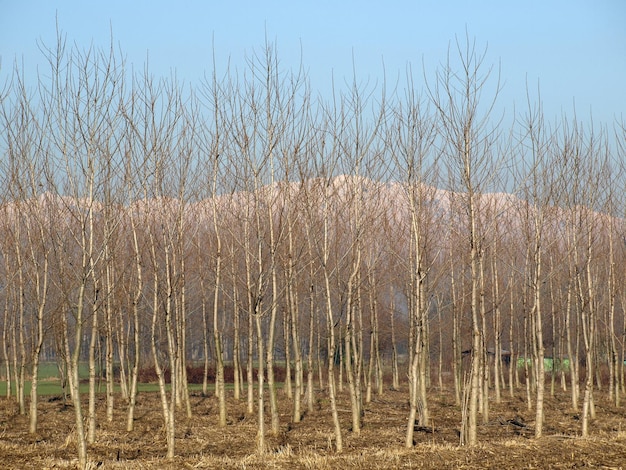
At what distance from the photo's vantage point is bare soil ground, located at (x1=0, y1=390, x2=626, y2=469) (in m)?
8.96

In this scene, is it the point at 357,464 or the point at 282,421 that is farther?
the point at 282,421

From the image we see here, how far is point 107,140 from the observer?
9.33m

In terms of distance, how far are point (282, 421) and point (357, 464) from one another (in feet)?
19.8

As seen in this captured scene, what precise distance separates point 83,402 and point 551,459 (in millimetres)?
12905

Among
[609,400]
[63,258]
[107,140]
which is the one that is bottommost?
[609,400]

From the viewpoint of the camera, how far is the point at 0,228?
1617cm

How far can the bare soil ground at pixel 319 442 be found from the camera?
896 centimetres

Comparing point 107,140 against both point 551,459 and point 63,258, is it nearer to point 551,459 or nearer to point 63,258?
point 63,258

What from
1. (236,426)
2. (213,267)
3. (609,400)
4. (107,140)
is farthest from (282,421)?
(609,400)

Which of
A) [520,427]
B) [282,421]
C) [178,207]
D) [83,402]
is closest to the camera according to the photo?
[178,207]

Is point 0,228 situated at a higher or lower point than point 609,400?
higher

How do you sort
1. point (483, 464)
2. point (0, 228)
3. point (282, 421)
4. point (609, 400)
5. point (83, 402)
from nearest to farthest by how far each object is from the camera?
point (483, 464) → point (282, 421) → point (0, 228) → point (83, 402) → point (609, 400)

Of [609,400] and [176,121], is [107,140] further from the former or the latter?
[609,400]

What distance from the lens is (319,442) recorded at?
37.7 ft
